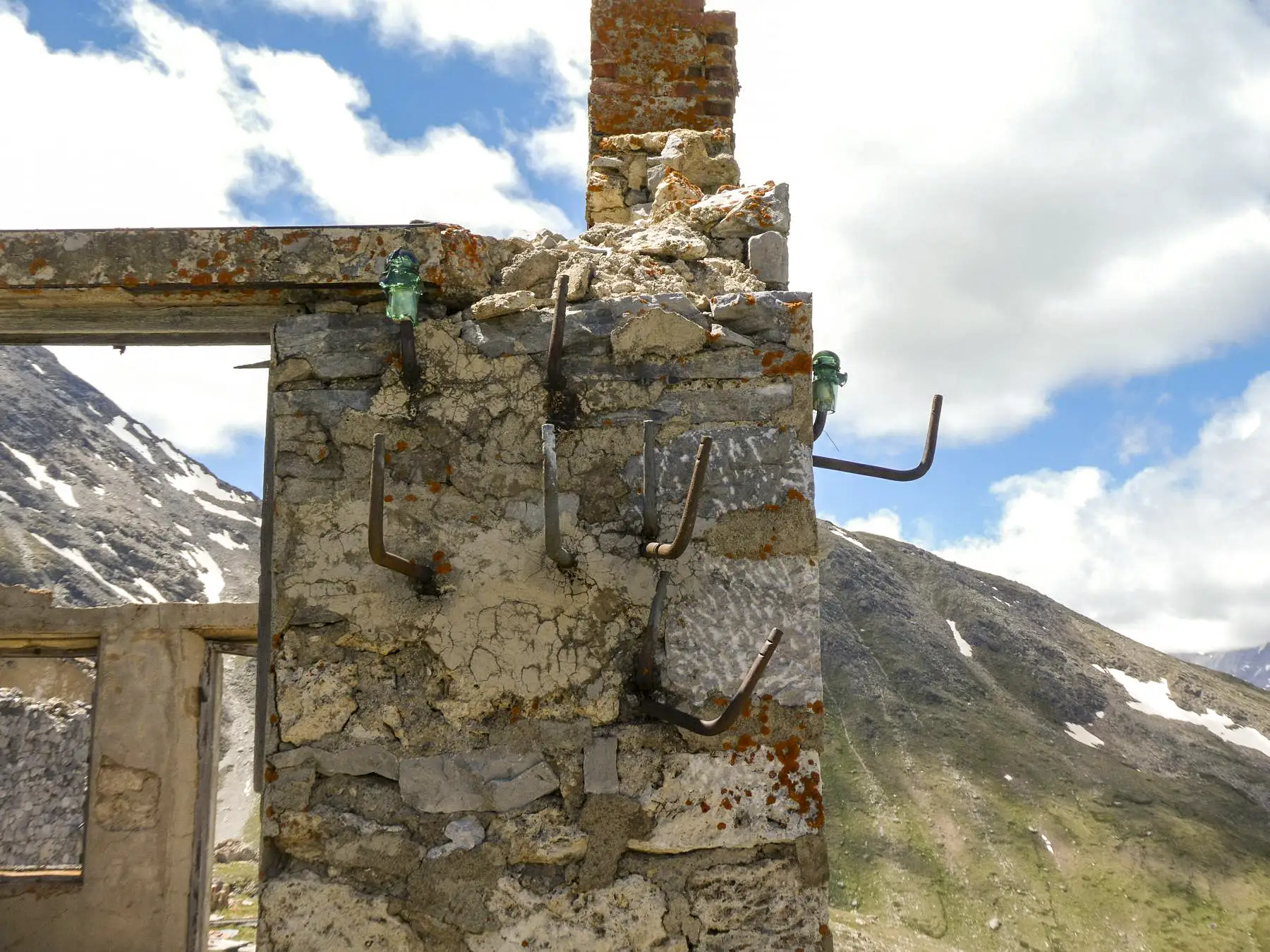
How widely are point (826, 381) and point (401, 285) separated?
118 cm

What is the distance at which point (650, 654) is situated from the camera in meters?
2.40

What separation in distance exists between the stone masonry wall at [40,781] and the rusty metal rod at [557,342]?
10.2m

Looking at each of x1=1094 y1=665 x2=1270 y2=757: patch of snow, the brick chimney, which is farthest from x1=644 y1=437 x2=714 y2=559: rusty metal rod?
x1=1094 y1=665 x2=1270 y2=757: patch of snow

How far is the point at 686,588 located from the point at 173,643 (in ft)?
13.3

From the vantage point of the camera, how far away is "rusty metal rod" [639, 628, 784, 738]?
2139 mm

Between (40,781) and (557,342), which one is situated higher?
(557,342)

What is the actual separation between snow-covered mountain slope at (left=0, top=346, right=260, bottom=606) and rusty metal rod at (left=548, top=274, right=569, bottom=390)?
25803mm

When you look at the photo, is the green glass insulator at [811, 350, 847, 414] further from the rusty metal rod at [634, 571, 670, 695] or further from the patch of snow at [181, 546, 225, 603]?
the patch of snow at [181, 546, 225, 603]

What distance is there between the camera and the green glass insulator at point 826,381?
8.71ft

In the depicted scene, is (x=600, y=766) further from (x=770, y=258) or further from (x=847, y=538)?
(x=847, y=538)

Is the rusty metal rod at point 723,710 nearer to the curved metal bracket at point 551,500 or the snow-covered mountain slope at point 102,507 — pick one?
the curved metal bracket at point 551,500

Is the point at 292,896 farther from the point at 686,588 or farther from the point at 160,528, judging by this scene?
the point at 160,528

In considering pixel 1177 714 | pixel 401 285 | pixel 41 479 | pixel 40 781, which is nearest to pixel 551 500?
pixel 401 285

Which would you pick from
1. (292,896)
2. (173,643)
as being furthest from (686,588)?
(173,643)
